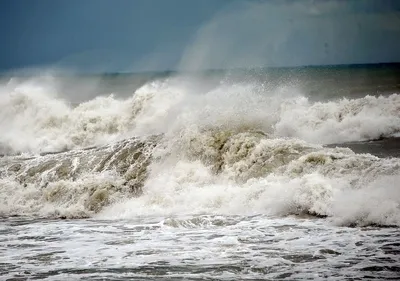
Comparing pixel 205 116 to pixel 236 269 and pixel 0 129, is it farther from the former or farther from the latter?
pixel 0 129

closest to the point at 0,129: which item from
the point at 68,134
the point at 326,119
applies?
the point at 68,134

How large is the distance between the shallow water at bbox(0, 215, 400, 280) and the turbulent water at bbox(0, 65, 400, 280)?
1.2 inches

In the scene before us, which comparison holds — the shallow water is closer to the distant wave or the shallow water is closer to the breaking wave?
the breaking wave

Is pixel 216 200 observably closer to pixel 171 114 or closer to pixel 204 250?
pixel 204 250

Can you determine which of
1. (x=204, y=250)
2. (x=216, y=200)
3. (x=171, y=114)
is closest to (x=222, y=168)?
(x=216, y=200)

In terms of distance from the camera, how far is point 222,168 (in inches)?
564

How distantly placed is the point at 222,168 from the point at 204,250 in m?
5.38

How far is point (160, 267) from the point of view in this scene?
8250 mm

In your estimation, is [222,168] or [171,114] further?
[171,114]

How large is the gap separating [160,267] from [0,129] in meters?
20.5

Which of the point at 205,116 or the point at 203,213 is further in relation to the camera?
the point at 205,116

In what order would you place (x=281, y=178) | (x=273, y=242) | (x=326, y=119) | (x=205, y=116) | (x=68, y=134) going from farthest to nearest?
(x=68, y=134) < (x=326, y=119) < (x=205, y=116) < (x=281, y=178) < (x=273, y=242)

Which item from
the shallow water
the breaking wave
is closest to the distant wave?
the breaking wave

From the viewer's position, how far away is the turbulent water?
8.38 m
